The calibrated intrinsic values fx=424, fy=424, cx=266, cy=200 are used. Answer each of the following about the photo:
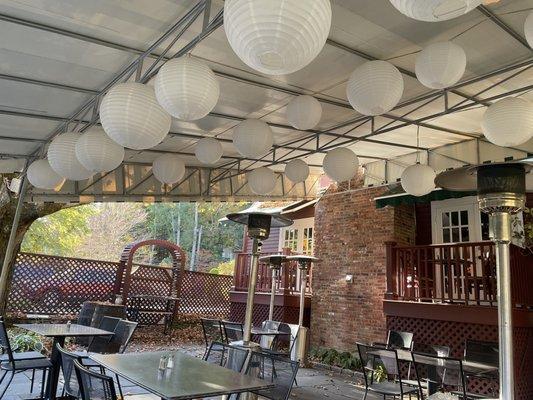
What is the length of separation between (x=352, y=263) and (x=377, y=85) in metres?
6.25

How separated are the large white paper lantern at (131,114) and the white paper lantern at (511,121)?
2.76 metres

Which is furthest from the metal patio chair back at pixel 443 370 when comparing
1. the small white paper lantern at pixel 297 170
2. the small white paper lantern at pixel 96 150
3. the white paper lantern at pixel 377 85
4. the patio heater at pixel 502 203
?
the small white paper lantern at pixel 96 150

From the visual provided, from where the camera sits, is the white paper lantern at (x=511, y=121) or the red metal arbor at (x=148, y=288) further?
the red metal arbor at (x=148, y=288)

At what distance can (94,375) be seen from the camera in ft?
8.82

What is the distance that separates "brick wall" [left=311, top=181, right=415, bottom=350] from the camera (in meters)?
8.58

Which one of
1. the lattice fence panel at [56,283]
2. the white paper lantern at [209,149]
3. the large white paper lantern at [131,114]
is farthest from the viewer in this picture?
the lattice fence panel at [56,283]

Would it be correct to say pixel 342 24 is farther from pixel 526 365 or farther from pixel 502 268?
pixel 526 365

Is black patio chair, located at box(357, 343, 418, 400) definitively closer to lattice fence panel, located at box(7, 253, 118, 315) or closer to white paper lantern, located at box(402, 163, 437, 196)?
white paper lantern, located at box(402, 163, 437, 196)

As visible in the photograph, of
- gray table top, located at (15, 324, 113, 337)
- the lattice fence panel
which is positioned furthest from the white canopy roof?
the lattice fence panel

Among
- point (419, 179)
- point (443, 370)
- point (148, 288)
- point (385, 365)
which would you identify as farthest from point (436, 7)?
point (148, 288)

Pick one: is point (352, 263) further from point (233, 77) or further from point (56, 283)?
point (56, 283)

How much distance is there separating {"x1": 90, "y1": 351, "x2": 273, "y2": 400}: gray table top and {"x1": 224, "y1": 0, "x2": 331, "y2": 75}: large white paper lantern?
2.02 metres

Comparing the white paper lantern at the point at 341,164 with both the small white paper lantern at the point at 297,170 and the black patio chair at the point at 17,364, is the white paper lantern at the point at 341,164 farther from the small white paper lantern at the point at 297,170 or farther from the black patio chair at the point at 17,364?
the black patio chair at the point at 17,364

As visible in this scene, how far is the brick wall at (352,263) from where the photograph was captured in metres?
8.58
